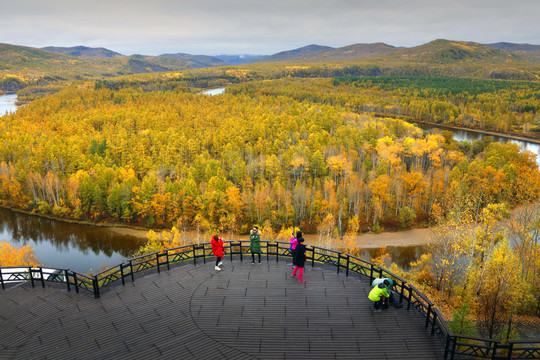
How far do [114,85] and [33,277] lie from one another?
683 ft

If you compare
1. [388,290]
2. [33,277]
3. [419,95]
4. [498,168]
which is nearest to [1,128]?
[33,277]

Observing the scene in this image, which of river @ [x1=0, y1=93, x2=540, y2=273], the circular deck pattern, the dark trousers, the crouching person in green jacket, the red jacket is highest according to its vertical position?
the red jacket

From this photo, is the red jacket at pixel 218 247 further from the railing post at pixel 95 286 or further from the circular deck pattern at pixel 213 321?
the railing post at pixel 95 286

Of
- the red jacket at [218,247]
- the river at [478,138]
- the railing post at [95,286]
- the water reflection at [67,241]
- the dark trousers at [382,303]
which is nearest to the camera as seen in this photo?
the dark trousers at [382,303]

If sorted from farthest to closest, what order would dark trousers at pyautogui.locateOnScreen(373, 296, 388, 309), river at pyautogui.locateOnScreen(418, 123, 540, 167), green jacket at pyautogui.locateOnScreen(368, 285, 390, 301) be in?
river at pyautogui.locateOnScreen(418, 123, 540, 167)
dark trousers at pyautogui.locateOnScreen(373, 296, 388, 309)
green jacket at pyautogui.locateOnScreen(368, 285, 390, 301)

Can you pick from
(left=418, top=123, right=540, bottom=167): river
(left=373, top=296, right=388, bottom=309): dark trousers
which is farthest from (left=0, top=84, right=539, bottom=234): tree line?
(left=373, top=296, right=388, bottom=309): dark trousers

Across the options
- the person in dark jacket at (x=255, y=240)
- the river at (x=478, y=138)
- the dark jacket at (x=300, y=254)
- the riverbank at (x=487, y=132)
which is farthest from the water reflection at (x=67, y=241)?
the riverbank at (x=487, y=132)

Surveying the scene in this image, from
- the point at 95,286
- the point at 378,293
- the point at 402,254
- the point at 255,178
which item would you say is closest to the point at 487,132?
the point at 402,254

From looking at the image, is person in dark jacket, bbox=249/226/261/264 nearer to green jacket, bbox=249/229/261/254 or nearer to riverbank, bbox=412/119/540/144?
green jacket, bbox=249/229/261/254

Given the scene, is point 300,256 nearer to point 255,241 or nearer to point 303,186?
point 255,241

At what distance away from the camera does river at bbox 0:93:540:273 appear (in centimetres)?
4638

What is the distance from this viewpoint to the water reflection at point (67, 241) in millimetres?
45844

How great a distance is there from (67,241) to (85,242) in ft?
9.24

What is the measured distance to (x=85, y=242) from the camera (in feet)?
170
